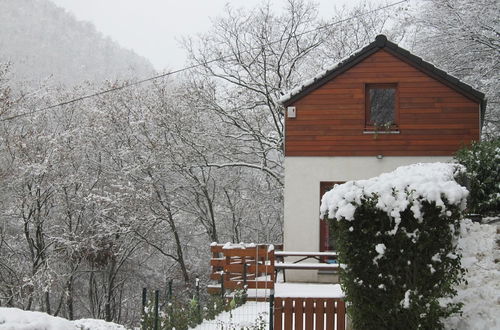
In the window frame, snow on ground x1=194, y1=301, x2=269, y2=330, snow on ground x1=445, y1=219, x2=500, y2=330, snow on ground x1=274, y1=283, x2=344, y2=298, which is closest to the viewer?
snow on ground x1=445, y1=219, x2=500, y2=330

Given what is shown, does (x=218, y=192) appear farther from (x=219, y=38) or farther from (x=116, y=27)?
(x=116, y=27)

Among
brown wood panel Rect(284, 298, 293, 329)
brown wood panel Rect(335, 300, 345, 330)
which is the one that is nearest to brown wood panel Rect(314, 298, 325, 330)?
brown wood panel Rect(335, 300, 345, 330)

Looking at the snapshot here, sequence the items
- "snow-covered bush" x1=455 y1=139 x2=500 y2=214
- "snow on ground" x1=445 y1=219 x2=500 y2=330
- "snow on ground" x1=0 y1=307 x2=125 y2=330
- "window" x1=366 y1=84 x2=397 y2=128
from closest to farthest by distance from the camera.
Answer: "snow on ground" x1=445 y1=219 x2=500 y2=330 → "snow on ground" x1=0 y1=307 x2=125 y2=330 → "snow-covered bush" x1=455 y1=139 x2=500 y2=214 → "window" x1=366 y1=84 x2=397 y2=128

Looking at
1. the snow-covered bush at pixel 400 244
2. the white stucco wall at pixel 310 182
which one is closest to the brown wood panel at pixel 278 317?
the snow-covered bush at pixel 400 244

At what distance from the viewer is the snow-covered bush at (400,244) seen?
225 inches

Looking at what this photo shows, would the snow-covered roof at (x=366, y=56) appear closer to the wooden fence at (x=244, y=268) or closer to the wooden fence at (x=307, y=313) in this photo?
the wooden fence at (x=244, y=268)

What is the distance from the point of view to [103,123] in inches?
985

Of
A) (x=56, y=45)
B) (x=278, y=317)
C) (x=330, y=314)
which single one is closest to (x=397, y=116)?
(x=330, y=314)

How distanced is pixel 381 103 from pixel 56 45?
33.8 meters

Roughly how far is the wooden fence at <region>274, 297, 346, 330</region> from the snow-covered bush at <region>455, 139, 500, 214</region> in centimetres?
430

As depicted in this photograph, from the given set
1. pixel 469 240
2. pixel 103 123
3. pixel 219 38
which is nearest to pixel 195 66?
pixel 219 38

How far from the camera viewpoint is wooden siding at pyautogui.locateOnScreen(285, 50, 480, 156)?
46.3 ft

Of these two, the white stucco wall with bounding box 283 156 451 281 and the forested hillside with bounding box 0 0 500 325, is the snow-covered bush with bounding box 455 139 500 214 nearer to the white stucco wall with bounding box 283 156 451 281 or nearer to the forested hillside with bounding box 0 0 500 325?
the white stucco wall with bounding box 283 156 451 281

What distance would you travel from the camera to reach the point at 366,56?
47.3ft
